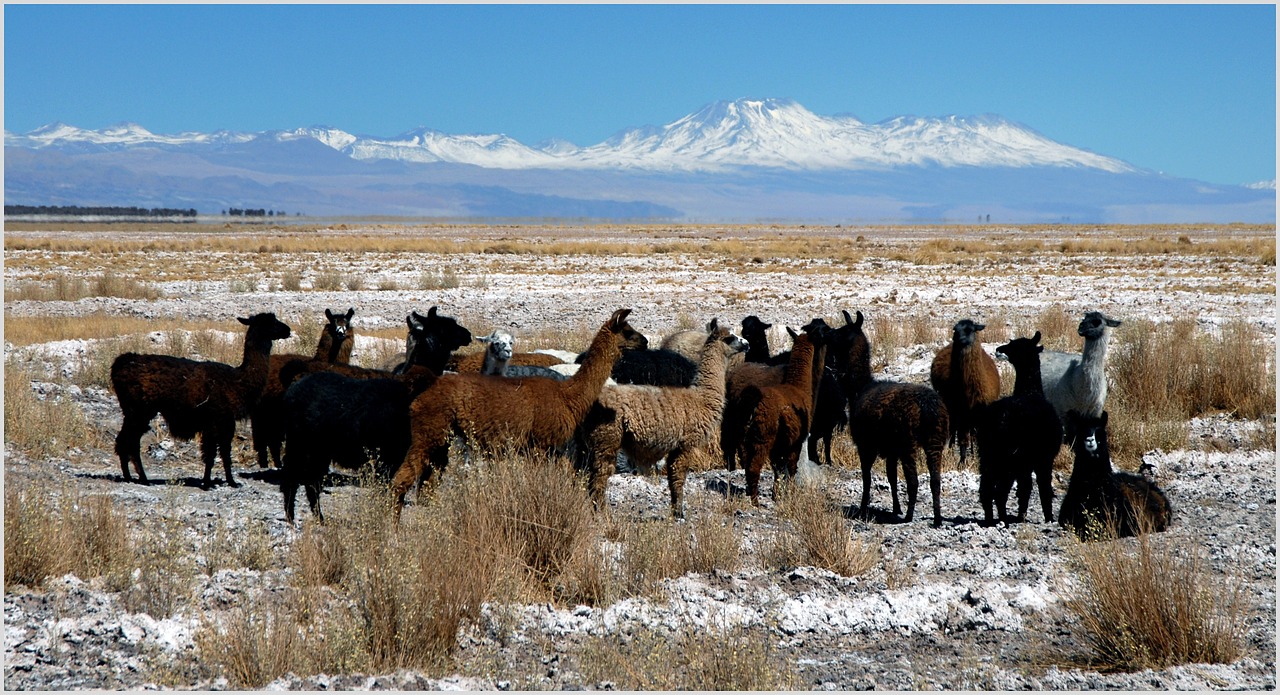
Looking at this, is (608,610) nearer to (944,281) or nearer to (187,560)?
(187,560)

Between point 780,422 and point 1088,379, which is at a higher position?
point 1088,379

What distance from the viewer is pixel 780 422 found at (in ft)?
28.8

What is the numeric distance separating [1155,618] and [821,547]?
6.42 ft

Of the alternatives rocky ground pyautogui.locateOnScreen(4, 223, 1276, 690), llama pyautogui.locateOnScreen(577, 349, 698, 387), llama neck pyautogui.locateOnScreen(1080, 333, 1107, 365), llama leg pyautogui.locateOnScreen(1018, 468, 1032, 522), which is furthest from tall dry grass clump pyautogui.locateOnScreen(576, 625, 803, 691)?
llama neck pyautogui.locateOnScreen(1080, 333, 1107, 365)

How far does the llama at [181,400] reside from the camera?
30.3 ft

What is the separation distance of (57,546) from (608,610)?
295 centimetres

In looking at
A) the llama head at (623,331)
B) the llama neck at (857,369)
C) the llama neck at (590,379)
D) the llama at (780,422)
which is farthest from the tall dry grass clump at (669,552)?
the llama neck at (857,369)

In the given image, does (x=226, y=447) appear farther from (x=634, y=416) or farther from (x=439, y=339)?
(x=634, y=416)

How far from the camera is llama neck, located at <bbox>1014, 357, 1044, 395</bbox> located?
9.81m

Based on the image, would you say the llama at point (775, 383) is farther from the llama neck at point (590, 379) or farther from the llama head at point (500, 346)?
the llama head at point (500, 346)

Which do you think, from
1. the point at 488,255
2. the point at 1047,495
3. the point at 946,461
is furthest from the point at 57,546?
the point at 488,255

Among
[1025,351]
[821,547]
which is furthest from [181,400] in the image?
[1025,351]

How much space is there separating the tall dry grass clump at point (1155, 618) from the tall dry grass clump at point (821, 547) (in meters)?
1.43

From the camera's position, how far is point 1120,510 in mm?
7684
